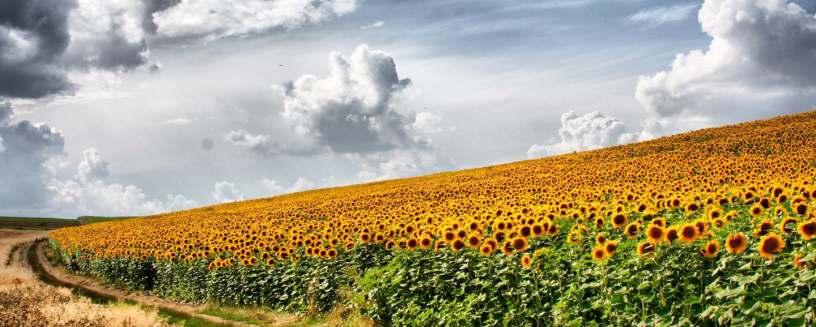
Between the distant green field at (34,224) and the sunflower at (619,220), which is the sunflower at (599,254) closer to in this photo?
the sunflower at (619,220)

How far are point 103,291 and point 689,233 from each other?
77.5ft

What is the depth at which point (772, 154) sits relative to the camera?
109 feet

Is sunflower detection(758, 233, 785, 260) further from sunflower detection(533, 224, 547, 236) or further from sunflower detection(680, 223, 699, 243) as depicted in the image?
sunflower detection(533, 224, 547, 236)

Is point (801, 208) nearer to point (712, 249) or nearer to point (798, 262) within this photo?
point (712, 249)

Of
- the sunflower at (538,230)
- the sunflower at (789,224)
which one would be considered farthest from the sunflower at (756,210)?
the sunflower at (538,230)

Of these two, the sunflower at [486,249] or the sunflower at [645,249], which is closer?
the sunflower at [645,249]

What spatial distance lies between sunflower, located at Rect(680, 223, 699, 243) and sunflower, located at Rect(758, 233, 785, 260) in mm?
903

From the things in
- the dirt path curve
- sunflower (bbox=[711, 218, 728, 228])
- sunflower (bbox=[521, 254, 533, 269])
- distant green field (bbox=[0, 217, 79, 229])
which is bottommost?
the dirt path curve

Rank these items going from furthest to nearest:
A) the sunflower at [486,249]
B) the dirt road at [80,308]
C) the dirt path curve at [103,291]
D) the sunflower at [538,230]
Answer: the dirt path curve at [103,291]
the sunflower at [538,230]
the sunflower at [486,249]
the dirt road at [80,308]

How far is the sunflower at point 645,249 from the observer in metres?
8.73

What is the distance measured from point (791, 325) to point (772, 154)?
1182 inches

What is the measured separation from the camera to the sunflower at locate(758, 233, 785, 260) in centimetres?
748

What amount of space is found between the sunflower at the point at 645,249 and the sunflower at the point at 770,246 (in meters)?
1.45

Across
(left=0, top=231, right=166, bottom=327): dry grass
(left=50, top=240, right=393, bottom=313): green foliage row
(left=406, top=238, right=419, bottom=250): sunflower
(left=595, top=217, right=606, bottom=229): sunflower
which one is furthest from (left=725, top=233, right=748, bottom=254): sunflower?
(left=50, top=240, right=393, bottom=313): green foliage row
